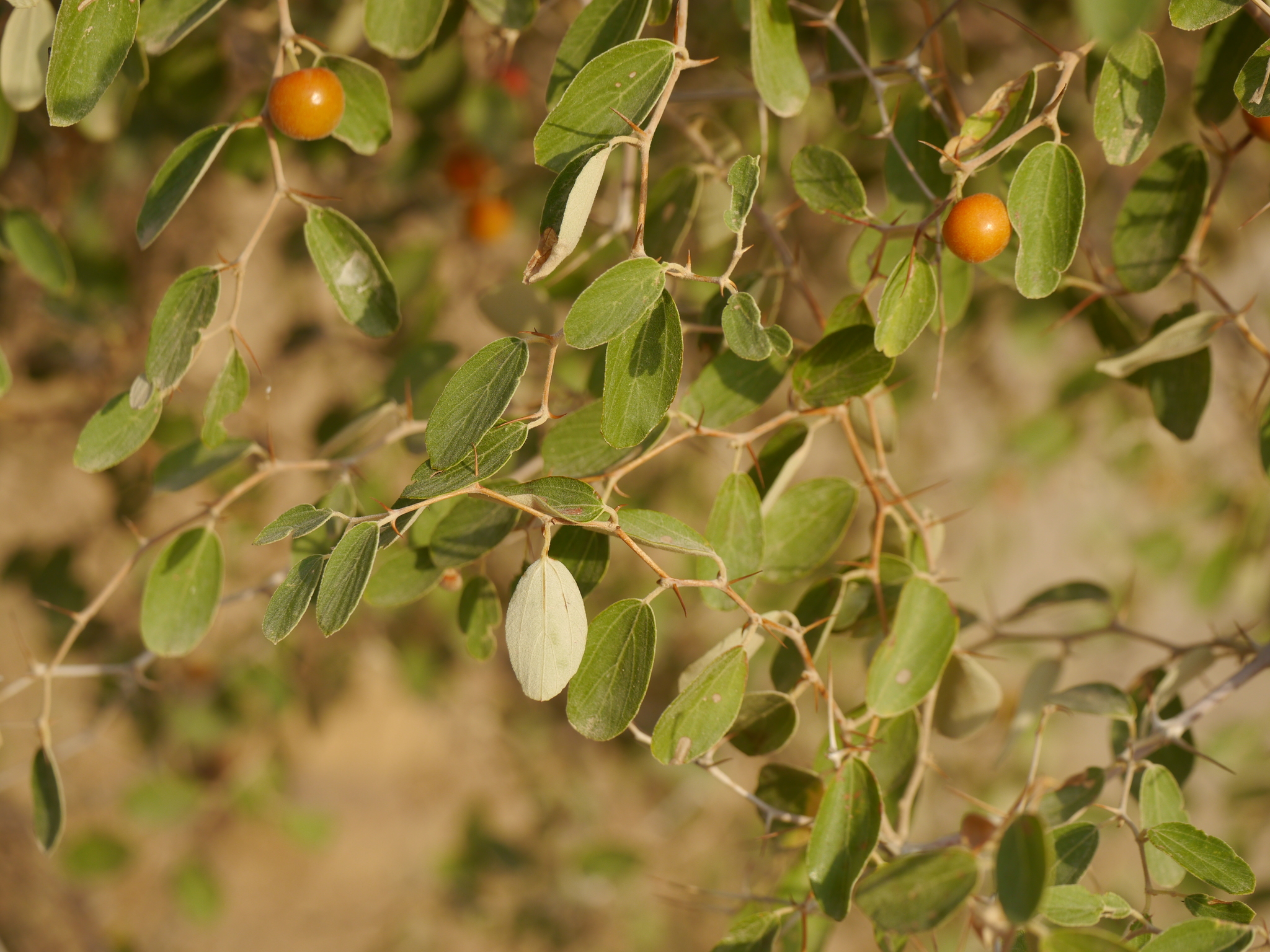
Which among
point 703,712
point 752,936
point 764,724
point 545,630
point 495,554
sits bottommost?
point 495,554

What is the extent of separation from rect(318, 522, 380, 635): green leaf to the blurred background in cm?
35

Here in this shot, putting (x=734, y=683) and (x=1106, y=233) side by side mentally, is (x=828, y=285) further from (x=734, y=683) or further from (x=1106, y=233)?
(x=734, y=683)

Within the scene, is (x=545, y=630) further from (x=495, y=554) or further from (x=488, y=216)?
(x=495, y=554)

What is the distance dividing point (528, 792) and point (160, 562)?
1944mm

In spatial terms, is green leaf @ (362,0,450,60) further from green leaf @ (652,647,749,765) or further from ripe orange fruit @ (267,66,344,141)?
green leaf @ (652,647,749,765)

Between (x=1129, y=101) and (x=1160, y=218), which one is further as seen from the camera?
(x=1160, y=218)

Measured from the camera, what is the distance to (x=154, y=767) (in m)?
2.15

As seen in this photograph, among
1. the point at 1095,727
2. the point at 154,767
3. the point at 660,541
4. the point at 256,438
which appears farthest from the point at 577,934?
the point at 660,541

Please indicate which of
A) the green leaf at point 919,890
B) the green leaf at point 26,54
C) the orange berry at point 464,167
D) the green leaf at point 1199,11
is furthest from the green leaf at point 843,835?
the orange berry at point 464,167

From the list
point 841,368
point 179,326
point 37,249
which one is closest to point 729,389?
point 841,368

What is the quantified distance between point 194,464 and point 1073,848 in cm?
98

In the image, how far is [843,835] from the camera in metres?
0.71

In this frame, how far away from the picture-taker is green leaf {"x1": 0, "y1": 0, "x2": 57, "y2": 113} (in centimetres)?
87

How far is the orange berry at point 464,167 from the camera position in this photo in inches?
69.2
